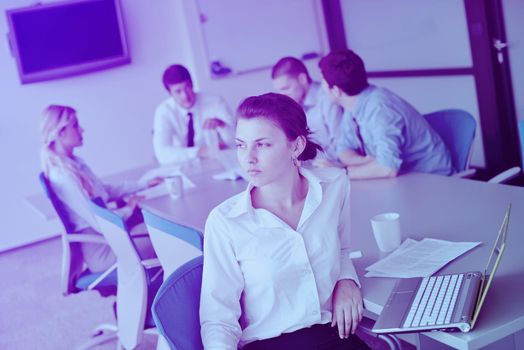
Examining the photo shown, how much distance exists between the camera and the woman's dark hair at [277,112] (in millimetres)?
2143

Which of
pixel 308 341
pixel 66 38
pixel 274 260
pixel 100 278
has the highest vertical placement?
pixel 66 38

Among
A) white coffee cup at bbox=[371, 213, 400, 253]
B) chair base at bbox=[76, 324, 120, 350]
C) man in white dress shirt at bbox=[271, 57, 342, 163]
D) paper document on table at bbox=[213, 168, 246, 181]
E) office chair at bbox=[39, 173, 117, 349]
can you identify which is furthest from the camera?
man in white dress shirt at bbox=[271, 57, 342, 163]

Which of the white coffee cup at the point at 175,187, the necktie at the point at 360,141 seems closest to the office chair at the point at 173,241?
the white coffee cup at the point at 175,187

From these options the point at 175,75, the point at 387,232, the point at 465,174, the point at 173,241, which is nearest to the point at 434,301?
the point at 387,232

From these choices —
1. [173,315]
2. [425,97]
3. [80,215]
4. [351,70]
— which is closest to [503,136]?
[425,97]

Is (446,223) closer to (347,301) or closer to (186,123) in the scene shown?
(347,301)

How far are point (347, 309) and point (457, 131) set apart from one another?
1.89 meters

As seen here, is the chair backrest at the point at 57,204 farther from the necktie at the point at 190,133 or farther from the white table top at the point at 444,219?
the necktie at the point at 190,133

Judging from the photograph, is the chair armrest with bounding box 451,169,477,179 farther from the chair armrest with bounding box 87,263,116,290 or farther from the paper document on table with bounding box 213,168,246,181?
the chair armrest with bounding box 87,263,116,290

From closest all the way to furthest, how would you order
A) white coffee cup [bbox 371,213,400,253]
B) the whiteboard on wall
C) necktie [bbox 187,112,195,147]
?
white coffee cup [bbox 371,213,400,253] < necktie [bbox 187,112,195,147] < the whiteboard on wall

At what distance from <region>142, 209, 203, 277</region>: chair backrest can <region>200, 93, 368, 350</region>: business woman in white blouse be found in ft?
1.02

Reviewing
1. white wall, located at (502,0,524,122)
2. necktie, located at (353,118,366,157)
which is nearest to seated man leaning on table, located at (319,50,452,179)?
necktie, located at (353,118,366,157)

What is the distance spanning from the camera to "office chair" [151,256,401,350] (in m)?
1.84

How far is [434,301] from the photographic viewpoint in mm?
1776
